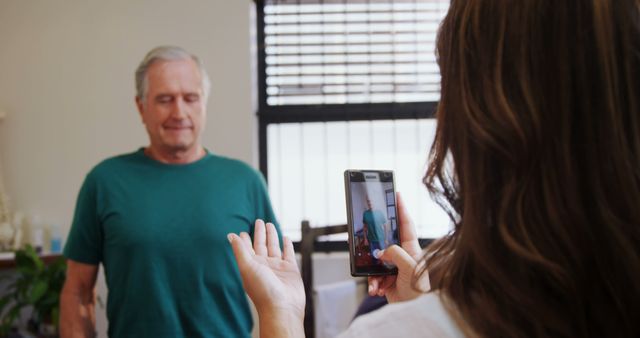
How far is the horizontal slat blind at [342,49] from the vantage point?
11.2 feet

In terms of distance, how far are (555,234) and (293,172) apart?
9.49ft

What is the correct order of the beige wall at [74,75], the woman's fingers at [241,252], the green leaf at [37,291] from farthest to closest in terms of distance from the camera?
the beige wall at [74,75] → the green leaf at [37,291] → the woman's fingers at [241,252]

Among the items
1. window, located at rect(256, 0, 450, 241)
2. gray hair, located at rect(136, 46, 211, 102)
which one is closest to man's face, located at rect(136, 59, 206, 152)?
gray hair, located at rect(136, 46, 211, 102)

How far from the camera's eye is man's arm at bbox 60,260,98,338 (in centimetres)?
175

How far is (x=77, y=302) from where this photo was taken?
5.79 feet

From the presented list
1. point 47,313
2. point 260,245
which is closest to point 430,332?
point 260,245

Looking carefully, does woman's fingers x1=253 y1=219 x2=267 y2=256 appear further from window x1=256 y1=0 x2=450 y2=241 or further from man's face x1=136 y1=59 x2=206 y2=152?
window x1=256 y1=0 x2=450 y2=241

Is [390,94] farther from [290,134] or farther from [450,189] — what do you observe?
[450,189]

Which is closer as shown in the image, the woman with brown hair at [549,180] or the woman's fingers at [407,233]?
the woman with brown hair at [549,180]

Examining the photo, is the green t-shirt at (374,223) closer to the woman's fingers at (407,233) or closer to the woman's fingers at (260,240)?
the woman's fingers at (407,233)

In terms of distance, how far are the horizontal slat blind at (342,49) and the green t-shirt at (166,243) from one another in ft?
5.50

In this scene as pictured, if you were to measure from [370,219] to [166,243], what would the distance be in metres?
0.76

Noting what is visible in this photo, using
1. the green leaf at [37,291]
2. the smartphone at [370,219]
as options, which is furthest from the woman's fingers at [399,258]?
the green leaf at [37,291]

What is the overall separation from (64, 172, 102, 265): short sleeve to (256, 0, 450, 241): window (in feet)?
5.47
